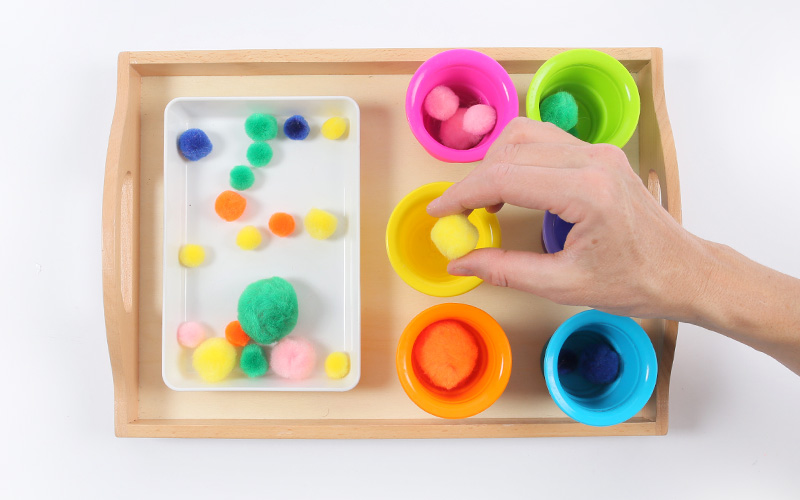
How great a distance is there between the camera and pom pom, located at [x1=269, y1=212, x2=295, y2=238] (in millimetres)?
612

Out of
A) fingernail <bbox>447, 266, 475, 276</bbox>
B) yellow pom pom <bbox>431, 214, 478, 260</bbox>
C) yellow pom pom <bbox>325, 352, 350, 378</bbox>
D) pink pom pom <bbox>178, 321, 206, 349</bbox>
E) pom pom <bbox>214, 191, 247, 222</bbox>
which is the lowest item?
yellow pom pom <bbox>325, 352, 350, 378</bbox>

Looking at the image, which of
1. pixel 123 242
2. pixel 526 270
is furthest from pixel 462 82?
pixel 123 242

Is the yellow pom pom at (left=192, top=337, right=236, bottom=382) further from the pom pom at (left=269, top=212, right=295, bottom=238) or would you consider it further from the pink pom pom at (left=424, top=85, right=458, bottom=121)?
the pink pom pom at (left=424, top=85, right=458, bottom=121)

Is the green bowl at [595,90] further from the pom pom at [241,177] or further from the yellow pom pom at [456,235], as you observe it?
the pom pom at [241,177]

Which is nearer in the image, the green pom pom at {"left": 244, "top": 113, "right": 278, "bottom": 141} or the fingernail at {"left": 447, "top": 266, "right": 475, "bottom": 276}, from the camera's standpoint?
the fingernail at {"left": 447, "top": 266, "right": 475, "bottom": 276}

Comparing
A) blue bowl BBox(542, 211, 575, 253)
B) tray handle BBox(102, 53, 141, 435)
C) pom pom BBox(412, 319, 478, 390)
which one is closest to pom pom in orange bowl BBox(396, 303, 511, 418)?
pom pom BBox(412, 319, 478, 390)

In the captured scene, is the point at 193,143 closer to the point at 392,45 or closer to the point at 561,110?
the point at 392,45

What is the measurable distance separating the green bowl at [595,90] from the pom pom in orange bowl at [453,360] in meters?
0.24

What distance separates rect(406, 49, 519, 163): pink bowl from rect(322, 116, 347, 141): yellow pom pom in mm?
108

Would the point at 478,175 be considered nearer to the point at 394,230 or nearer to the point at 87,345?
the point at 394,230

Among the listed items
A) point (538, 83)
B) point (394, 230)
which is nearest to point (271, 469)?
point (394, 230)

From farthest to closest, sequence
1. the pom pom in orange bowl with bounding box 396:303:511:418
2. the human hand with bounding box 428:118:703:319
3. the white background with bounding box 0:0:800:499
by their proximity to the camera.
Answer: the white background with bounding box 0:0:800:499, the pom pom in orange bowl with bounding box 396:303:511:418, the human hand with bounding box 428:118:703:319

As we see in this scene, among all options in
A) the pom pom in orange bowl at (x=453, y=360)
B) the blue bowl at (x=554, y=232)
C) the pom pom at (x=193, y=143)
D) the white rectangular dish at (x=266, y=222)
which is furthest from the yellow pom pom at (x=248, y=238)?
the blue bowl at (x=554, y=232)

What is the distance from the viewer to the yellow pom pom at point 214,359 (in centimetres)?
59
